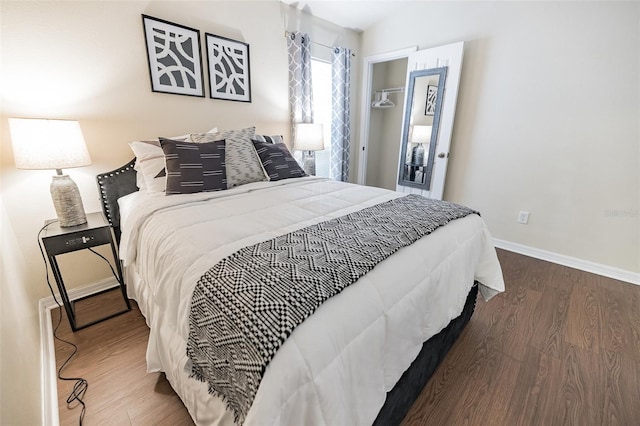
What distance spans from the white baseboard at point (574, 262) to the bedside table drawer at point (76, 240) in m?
3.56

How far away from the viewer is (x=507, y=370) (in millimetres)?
1426

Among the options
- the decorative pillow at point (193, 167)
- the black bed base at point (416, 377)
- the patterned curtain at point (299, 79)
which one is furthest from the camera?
the patterned curtain at point (299, 79)

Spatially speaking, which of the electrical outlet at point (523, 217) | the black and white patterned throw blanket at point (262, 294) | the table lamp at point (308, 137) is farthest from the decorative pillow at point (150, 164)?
the electrical outlet at point (523, 217)

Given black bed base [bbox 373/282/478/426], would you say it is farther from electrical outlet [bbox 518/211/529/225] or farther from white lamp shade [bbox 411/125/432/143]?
white lamp shade [bbox 411/125/432/143]

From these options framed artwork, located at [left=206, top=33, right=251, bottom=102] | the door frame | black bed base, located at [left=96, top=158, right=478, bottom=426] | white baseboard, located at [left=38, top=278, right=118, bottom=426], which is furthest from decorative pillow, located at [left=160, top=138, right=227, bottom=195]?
the door frame

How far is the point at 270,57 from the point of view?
9.17 feet

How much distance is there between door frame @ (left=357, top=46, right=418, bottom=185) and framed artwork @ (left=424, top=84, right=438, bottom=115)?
523 mm

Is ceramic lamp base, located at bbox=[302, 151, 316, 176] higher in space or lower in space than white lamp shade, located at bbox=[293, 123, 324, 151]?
lower

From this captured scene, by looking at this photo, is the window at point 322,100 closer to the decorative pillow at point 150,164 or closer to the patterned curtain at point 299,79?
the patterned curtain at point 299,79

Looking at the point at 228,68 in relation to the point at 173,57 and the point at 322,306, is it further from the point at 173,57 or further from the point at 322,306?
the point at 322,306

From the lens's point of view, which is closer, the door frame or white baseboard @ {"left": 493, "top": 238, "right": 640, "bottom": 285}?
white baseboard @ {"left": 493, "top": 238, "right": 640, "bottom": 285}

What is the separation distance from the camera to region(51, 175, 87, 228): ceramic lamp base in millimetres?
1586

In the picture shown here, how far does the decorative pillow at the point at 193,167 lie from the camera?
5.69ft

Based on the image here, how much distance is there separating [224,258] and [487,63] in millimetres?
3180
